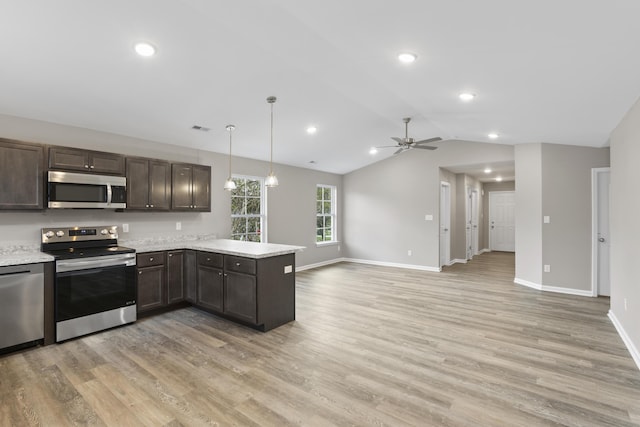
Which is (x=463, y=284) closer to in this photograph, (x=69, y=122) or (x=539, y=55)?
(x=539, y=55)

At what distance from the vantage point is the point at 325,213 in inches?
321

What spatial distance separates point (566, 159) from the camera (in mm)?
5211

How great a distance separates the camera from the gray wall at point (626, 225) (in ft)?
9.70

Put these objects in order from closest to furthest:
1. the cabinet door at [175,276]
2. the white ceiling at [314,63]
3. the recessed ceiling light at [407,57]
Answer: the white ceiling at [314,63]
the recessed ceiling light at [407,57]
the cabinet door at [175,276]

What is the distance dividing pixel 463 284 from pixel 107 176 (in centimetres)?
582

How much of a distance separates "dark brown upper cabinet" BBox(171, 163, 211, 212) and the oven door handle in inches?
40.5

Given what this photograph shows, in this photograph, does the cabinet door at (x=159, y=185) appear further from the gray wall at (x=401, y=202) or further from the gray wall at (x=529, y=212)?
the gray wall at (x=529, y=212)

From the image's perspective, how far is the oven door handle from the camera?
326cm

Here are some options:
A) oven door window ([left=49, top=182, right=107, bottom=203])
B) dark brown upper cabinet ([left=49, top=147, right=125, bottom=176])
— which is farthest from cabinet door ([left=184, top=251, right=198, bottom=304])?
dark brown upper cabinet ([left=49, top=147, right=125, bottom=176])

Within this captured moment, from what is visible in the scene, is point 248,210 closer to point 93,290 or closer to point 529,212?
point 93,290

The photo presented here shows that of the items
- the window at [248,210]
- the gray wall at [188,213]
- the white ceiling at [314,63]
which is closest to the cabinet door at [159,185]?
the gray wall at [188,213]

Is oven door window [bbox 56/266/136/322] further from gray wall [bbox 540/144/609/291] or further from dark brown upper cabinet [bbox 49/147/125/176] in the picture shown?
gray wall [bbox 540/144/609/291]

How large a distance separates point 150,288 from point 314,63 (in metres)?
3.29

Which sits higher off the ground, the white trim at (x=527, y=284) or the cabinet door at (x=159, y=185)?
the cabinet door at (x=159, y=185)
